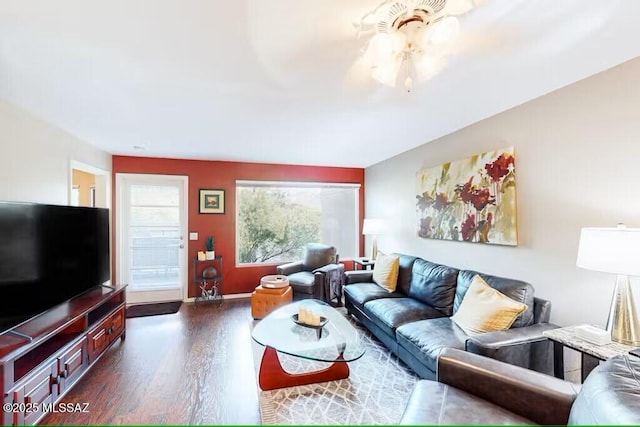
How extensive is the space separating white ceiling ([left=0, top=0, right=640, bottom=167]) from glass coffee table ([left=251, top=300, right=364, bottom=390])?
1924mm

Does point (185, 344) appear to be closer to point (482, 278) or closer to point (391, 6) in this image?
point (482, 278)

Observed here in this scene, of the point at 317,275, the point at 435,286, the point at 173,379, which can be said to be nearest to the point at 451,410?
the point at 435,286

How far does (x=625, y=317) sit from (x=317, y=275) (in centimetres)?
288

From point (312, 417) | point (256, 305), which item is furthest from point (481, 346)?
point (256, 305)

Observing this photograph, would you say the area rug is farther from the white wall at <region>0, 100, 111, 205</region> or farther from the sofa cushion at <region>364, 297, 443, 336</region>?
the sofa cushion at <region>364, 297, 443, 336</region>

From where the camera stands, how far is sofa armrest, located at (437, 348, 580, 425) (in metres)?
1.29

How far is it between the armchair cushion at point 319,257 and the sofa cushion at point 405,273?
1.22 meters

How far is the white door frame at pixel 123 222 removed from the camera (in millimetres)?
4176

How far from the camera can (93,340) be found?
7.84ft

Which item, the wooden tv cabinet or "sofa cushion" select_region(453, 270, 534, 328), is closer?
the wooden tv cabinet

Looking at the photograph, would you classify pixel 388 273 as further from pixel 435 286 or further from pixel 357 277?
pixel 435 286

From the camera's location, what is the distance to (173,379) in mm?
2328

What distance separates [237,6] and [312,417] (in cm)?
236

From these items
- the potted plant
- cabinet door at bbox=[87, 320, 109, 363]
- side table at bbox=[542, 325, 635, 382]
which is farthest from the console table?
side table at bbox=[542, 325, 635, 382]
